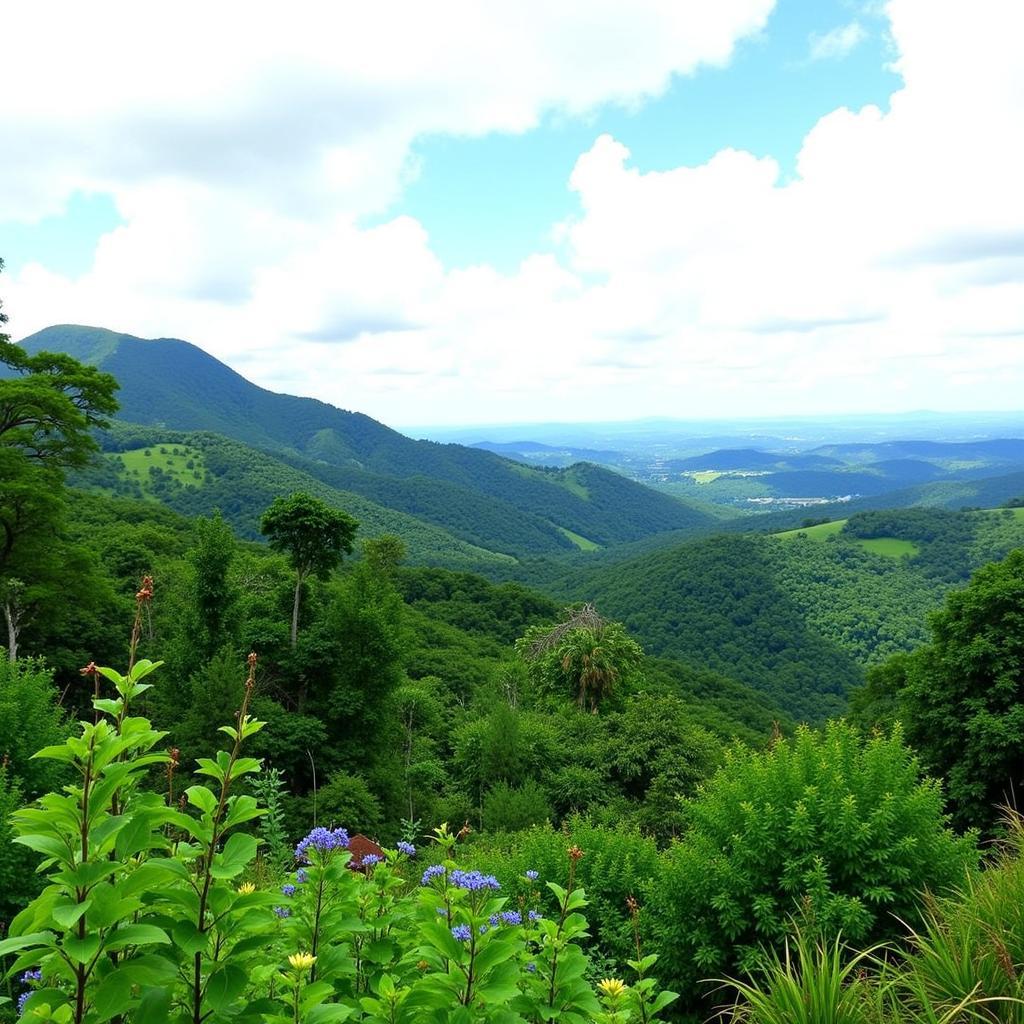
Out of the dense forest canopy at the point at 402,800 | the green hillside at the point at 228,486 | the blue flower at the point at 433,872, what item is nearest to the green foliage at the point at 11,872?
the dense forest canopy at the point at 402,800

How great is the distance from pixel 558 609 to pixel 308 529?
188ft

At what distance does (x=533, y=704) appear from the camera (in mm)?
34250

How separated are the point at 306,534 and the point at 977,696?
20.4 meters

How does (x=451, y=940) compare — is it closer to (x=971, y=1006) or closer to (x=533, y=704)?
(x=971, y=1006)

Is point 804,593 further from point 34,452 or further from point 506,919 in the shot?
point 506,919

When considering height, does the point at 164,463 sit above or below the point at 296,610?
above

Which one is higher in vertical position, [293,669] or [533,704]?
[293,669]

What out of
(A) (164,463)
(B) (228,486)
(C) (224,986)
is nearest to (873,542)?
(B) (228,486)

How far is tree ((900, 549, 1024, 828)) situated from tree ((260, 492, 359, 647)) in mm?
18767

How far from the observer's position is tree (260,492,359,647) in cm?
2295

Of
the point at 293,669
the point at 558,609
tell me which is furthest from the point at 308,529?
the point at 558,609

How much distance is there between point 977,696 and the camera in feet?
48.9

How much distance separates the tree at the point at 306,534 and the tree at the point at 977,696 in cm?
1877

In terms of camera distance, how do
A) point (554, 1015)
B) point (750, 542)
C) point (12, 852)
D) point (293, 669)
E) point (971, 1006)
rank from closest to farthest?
point (554, 1015)
point (971, 1006)
point (12, 852)
point (293, 669)
point (750, 542)
